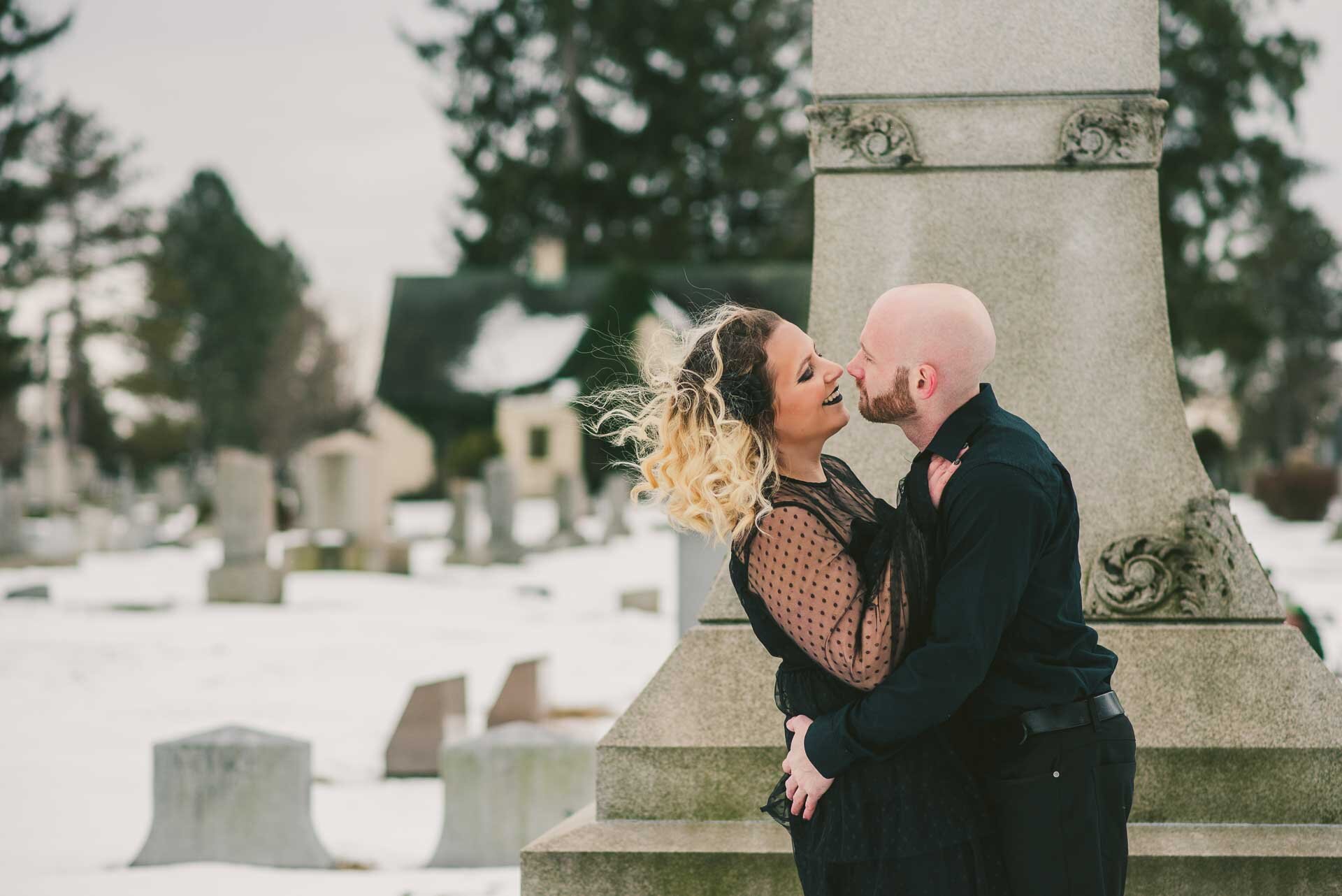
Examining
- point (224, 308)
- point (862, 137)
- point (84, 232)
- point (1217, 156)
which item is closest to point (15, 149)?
point (84, 232)

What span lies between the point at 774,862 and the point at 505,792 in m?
2.35

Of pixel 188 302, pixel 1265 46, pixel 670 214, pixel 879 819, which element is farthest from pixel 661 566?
→ pixel 188 302

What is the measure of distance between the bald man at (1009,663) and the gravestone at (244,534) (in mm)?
11599

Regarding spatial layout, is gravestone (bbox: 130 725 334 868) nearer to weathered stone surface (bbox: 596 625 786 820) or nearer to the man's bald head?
weathered stone surface (bbox: 596 625 786 820)

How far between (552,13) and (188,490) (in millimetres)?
14752

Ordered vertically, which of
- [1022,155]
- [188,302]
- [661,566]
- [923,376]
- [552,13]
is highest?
[552,13]

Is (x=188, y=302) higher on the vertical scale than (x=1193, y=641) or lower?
higher

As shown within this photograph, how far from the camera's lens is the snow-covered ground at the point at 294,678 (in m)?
5.27

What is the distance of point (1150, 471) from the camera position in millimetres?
3441

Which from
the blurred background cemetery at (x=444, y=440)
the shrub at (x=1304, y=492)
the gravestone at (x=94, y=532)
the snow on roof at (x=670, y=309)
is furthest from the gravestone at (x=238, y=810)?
the snow on roof at (x=670, y=309)

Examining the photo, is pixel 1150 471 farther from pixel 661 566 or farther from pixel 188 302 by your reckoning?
pixel 188 302

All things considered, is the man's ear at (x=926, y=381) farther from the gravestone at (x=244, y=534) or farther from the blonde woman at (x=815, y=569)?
the gravestone at (x=244, y=534)

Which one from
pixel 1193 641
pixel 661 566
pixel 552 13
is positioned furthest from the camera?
pixel 552 13

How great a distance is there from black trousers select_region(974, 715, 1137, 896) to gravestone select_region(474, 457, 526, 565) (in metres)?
15.6
